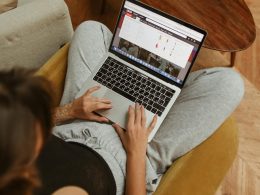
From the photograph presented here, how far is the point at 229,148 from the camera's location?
1024mm

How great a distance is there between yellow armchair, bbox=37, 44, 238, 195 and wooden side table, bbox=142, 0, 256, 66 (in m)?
0.41

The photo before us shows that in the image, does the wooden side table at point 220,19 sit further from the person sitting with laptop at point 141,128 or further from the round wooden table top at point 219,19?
the person sitting with laptop at point 141,128

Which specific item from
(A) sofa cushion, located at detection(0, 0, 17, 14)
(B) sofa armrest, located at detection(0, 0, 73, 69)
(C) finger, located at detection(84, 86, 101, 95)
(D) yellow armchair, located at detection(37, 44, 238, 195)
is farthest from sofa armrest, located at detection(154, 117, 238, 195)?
(A) sofa cushion, located at detection(0, 0, 17, 14)

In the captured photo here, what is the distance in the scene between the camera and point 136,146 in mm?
1014

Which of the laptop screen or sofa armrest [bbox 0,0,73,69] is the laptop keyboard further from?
sofa armrest [bbox 0,0,73,69]

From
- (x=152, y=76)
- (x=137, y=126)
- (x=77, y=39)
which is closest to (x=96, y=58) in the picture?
(x=77, y=39)

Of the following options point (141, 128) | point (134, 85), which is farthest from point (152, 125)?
point (134, 85)

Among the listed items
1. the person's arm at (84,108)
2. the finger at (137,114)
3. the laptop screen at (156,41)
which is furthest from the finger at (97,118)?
the laptop screen at (156,41)

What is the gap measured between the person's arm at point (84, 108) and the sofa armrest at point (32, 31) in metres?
0.27

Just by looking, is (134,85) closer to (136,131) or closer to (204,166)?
(136,131)

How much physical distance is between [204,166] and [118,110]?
1.06ft

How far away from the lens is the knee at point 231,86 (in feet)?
3.45

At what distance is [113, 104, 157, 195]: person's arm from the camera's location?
3.10 ft

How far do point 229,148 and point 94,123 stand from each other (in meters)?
0.42
